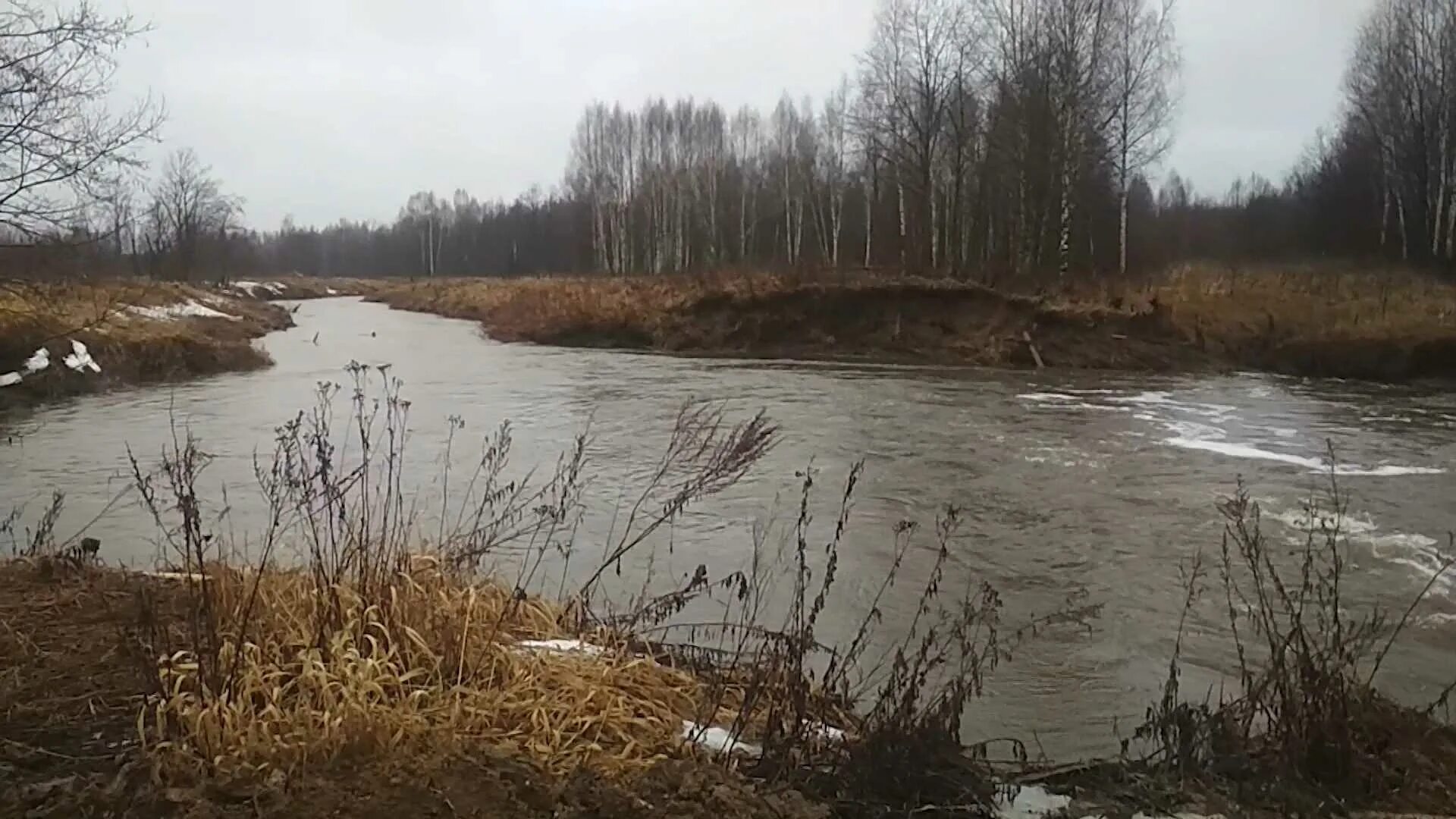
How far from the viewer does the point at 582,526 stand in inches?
367

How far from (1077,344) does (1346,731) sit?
22.7 metres

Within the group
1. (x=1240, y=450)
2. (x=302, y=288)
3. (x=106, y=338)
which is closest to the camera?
(x=1240, y=450)

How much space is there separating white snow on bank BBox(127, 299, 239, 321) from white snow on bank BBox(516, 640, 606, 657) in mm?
27013

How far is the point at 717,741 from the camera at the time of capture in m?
4.20

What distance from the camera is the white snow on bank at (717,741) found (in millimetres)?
4051

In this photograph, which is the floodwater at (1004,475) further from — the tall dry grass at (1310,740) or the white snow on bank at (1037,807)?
the white snow on bank at (1037,807)

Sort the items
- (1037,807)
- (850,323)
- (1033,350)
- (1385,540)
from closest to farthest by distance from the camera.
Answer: (1037,807) → (1385,540) → (1033,350) → (850,323)

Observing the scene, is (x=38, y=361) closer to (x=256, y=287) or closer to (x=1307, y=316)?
(x=1307, y=316)

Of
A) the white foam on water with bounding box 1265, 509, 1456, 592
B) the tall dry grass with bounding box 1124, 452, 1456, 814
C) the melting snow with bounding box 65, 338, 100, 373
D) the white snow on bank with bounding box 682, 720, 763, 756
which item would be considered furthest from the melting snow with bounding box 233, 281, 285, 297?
the tall dry grass with bounding box 1124, 452, 1456, 814

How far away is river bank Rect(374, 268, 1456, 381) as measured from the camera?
2280cm

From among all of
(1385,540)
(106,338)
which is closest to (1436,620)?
(1385,540)

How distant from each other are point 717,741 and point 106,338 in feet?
→ 72.2

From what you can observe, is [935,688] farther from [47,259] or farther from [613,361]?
[613,361]

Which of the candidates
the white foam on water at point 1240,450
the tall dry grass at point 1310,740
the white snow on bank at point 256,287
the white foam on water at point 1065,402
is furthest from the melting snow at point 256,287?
the tall dry grass at point 1310,740
